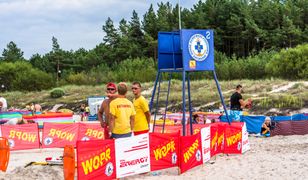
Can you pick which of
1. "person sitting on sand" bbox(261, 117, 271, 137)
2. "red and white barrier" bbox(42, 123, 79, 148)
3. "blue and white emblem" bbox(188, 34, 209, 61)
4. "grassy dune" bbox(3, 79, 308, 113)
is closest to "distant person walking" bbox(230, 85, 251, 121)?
"blue and white emblem" bbox(188, 34, 209, 61)

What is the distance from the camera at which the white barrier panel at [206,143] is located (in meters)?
10.9

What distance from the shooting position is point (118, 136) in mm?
8914

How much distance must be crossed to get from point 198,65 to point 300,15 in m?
73.7

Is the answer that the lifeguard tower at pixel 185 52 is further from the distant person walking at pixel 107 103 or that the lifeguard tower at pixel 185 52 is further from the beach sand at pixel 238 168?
the distant person walking at pixel 107 103

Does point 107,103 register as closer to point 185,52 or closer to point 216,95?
point 185,52

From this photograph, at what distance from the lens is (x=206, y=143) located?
Result: 11078mm

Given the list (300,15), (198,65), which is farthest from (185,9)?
(198,65)

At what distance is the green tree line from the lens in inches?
2798

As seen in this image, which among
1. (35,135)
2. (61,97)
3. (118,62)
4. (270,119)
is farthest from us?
(118,62)

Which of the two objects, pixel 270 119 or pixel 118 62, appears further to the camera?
pixel 118 62

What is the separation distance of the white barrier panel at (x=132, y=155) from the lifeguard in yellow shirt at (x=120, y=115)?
0.21 meters

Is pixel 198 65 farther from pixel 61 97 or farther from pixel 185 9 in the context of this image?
pixel 185 9

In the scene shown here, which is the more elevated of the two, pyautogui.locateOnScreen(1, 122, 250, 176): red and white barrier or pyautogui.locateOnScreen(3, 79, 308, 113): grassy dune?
pyautogui.locateOnScreen(1, 122, 250, 176): red and white barrier

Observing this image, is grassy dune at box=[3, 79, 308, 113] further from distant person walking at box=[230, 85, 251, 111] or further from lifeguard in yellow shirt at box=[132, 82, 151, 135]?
lifeguard in yellow shirt at box=[132, 82, 151, 135]
